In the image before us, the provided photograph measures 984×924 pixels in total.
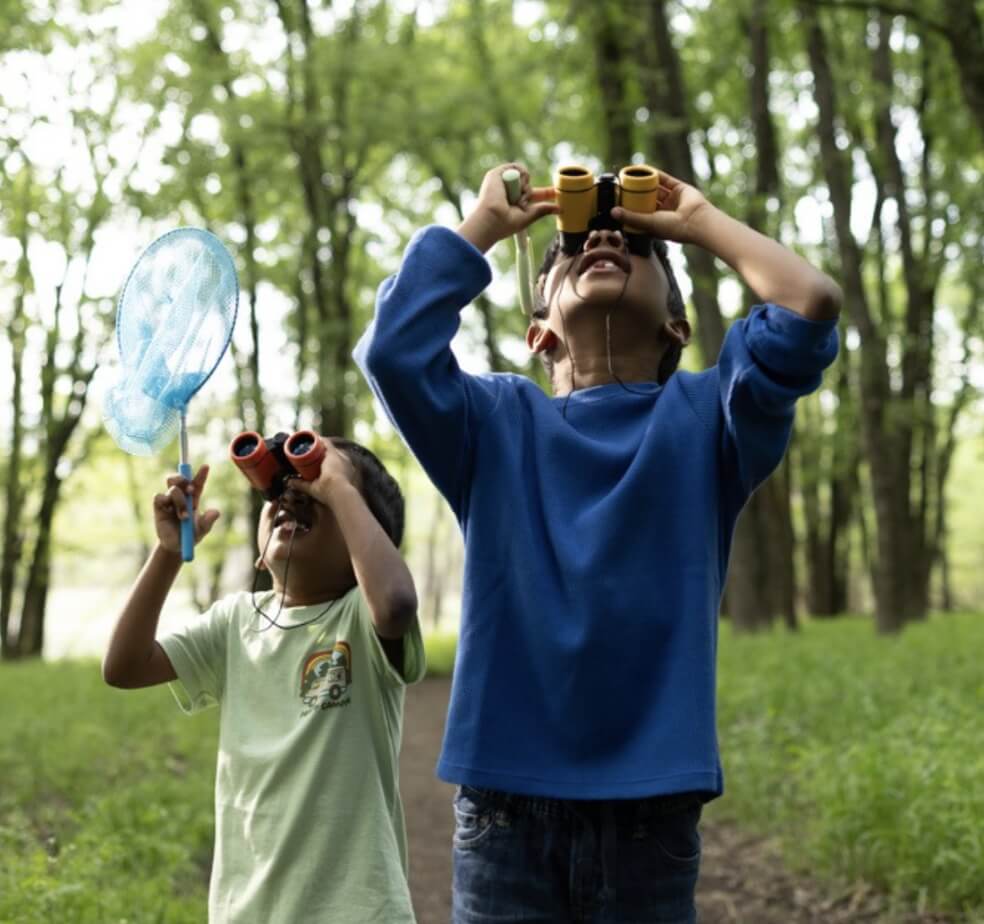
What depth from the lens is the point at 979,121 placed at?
7.75 meters

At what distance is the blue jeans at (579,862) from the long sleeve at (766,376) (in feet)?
1.91

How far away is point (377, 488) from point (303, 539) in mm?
205

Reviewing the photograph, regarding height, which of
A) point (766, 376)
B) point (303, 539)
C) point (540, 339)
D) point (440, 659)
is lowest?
point (440, 659)

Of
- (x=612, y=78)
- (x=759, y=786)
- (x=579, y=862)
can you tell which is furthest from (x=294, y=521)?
(x=612, y=78)

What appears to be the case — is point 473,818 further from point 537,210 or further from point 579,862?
point 537,210

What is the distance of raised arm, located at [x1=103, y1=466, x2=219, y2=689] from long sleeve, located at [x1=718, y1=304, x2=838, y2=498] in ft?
3.38

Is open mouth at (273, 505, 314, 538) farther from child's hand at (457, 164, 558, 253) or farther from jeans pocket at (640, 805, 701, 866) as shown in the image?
jeans pocket at (640, 805, 701, 866)

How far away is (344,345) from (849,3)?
9.76 m

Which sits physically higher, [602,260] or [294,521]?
[602,260]

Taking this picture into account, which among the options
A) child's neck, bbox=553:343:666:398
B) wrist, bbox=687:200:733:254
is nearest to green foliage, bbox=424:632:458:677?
child's neck, bbox=553:343:666:398

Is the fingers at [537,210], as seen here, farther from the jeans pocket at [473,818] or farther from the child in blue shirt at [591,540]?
the jeans pocket at [473,818]

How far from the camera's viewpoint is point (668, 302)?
2430 mm

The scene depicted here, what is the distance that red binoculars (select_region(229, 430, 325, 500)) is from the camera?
2369 millimetres

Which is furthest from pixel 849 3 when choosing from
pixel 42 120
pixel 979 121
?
pixel 42 120
